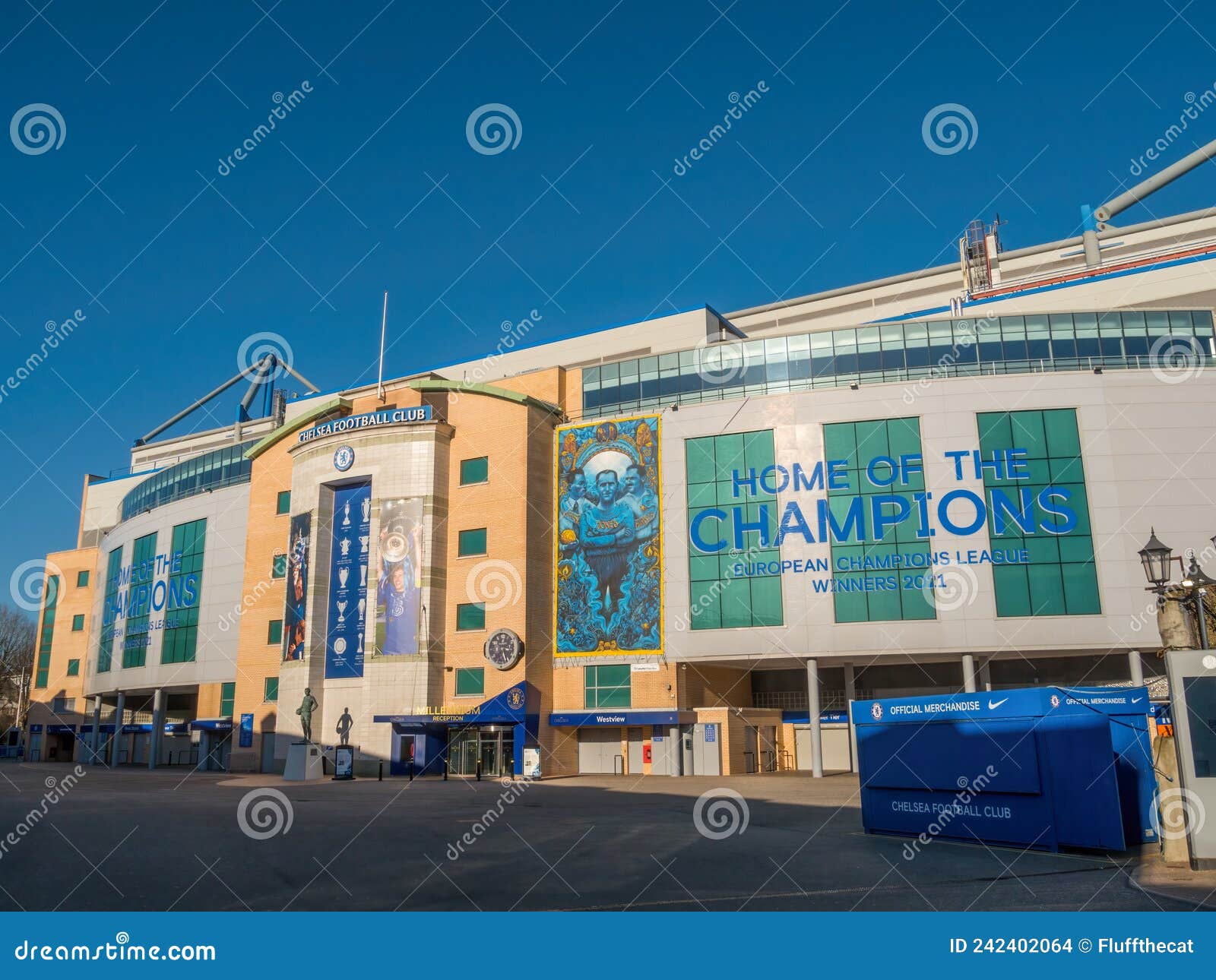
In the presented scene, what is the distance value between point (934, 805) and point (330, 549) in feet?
136

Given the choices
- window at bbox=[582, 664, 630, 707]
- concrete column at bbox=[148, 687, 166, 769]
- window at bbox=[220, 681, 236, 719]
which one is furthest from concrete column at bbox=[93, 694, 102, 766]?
window at bbox=[582, 664, 630, 707]

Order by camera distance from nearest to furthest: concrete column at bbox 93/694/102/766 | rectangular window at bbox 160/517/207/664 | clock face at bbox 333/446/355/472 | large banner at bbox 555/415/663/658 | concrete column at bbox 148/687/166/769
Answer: large banner at bbox 555/415/663/658 → clock face at bbox 333/446/355/472 → rectangular window at bbox 160/517/207/664 → concrete column at bbox 148/687/166/769 → concrete column at bbox 93/694/102/766

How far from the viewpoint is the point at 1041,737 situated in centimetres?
1673

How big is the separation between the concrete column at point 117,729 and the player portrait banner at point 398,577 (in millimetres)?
34232

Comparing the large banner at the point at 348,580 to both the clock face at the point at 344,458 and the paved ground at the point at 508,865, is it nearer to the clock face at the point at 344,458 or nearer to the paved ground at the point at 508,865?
the clock face at the point at 344,458

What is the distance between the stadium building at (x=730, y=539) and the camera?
46.6 meters

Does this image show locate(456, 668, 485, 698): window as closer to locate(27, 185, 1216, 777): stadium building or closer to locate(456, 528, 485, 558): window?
locate(27, 185, 1216, 777): stadium building

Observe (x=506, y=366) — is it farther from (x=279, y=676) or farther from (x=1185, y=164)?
(x=1185, y=164)

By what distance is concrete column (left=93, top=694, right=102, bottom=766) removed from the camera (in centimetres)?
7688

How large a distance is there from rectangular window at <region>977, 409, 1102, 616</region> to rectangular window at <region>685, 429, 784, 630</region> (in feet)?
33.6

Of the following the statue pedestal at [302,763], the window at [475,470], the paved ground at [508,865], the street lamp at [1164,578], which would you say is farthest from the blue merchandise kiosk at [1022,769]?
the window at [475,470]

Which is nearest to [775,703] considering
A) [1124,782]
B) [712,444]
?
[712,444]

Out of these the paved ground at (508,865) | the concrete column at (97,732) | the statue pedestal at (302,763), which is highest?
the concrete column at (97,732)

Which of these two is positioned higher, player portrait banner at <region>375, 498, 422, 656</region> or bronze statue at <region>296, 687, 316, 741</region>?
player portrait banner at <region>375, 498, 422, 656</region>
